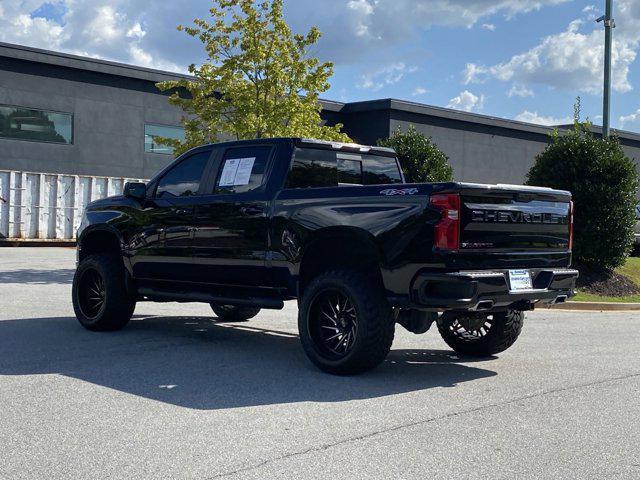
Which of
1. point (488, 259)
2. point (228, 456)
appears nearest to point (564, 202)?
point (488, 259)

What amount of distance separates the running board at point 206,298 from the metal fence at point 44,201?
56.3 ft

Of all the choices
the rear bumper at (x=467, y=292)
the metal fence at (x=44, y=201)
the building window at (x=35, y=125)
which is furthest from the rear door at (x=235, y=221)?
the building window at (x=35, y=125)

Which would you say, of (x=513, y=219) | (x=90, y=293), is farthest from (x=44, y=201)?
(x=513, y=219)

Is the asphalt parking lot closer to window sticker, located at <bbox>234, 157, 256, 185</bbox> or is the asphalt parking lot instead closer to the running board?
the running board


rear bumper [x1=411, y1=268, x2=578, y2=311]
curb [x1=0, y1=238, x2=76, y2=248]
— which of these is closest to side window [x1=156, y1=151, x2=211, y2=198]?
rear bumper [x1=411, y1=268, x2=578, y2=311]

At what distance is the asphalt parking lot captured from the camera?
4559 mm

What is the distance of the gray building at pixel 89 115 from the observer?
26141 mm

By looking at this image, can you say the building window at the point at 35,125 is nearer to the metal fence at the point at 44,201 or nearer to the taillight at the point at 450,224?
the metal fence at the point at 44,201

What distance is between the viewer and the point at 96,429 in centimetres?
517

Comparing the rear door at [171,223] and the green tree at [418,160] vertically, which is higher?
the green tree at [418,160]

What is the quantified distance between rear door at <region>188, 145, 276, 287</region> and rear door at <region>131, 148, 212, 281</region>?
169 mm

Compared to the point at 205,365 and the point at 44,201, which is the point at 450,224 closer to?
the point at 205,365

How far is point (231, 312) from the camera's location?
1047 centimetres

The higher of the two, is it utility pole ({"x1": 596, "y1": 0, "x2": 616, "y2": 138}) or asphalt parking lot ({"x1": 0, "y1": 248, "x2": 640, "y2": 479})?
utility pole ({"x1": 596, "y1": 0, "x2": 616, "y2": 138})
